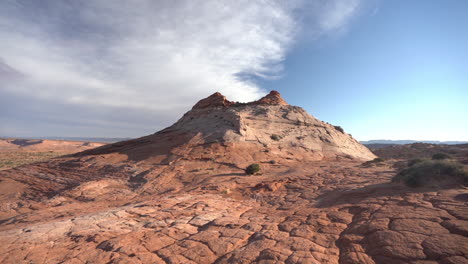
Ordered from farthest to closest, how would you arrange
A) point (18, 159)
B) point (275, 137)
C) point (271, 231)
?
1. point (18, 159)
2. point (275, 137)
3. point (271, 231)

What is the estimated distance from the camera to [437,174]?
775 cm

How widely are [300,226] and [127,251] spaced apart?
4738mm

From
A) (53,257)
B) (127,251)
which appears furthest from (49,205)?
(127,251)

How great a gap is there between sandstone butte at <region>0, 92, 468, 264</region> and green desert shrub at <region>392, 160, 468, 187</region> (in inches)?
25.4

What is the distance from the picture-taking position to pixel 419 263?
3.75 metres

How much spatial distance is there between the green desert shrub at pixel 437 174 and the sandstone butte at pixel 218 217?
65 centimetres

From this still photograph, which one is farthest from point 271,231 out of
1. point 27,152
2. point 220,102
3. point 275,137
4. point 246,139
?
point 27,152

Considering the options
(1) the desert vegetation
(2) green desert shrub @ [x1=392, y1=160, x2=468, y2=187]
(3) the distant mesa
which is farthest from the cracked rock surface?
(1) the desert vegetation

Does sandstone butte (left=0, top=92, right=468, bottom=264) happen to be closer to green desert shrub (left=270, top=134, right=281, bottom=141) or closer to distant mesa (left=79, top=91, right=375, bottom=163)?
distant mesa (left=79, top=91, right=375, bottom=163)

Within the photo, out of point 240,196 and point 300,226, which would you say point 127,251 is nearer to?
point 300,226

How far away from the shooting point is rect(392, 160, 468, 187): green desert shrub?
7305mm

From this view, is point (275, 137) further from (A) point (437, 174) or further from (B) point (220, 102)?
(A) point (437, 174)

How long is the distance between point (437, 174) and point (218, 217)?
27.4 feet

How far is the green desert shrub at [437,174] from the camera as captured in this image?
7.30 meters
